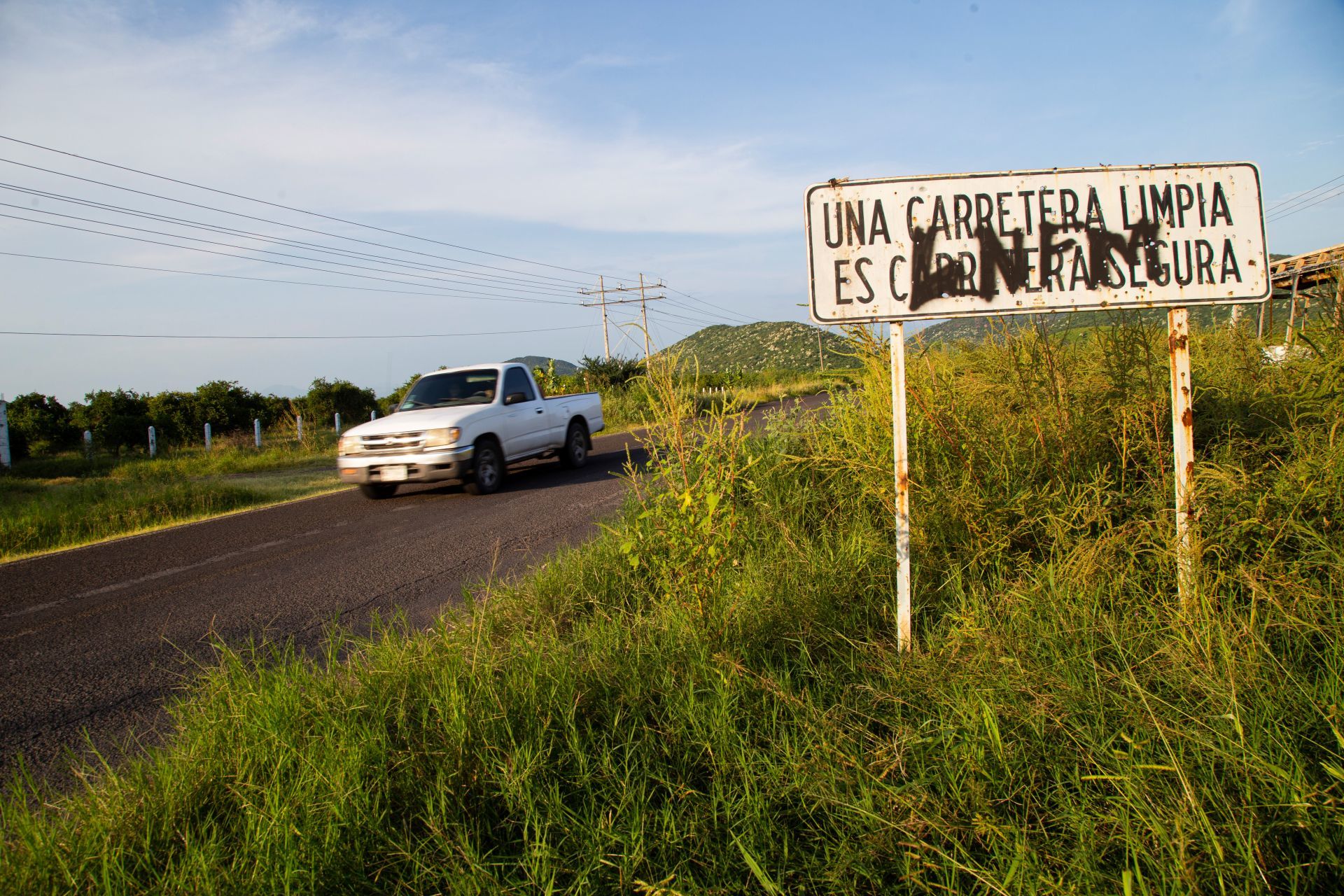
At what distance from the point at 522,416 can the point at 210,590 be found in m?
5.57

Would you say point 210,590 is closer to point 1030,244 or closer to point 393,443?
point 393,443

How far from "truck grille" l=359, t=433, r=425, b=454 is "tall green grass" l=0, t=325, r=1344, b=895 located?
5615 millimetres

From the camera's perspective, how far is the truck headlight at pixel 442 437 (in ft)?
31.5

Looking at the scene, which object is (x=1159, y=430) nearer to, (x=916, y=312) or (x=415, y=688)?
(x=916, y=312)

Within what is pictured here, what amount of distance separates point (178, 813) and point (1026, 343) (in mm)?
4928

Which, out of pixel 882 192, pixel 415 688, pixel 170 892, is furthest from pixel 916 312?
pixel 170 892

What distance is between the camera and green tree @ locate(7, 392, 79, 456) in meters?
26.7

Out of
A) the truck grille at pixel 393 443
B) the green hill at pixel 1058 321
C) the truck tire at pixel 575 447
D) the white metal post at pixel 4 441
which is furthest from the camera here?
the white metal post at pixel 4 441

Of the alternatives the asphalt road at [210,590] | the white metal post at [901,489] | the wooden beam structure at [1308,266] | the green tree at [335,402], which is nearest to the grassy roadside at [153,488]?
the asphalt road at [210,590]

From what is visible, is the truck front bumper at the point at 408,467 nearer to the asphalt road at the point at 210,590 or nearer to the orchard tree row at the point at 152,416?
the asphalt road at the point at 210,590

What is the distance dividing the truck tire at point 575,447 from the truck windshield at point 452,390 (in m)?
1.61

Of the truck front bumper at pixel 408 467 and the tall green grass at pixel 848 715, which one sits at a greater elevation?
the truck front bumper at pixel 408 467

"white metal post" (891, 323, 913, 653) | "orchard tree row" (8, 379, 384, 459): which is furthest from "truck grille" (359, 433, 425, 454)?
"orchard tree row" (8, 379, 384, 459)

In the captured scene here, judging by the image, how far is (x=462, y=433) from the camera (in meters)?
9.70
